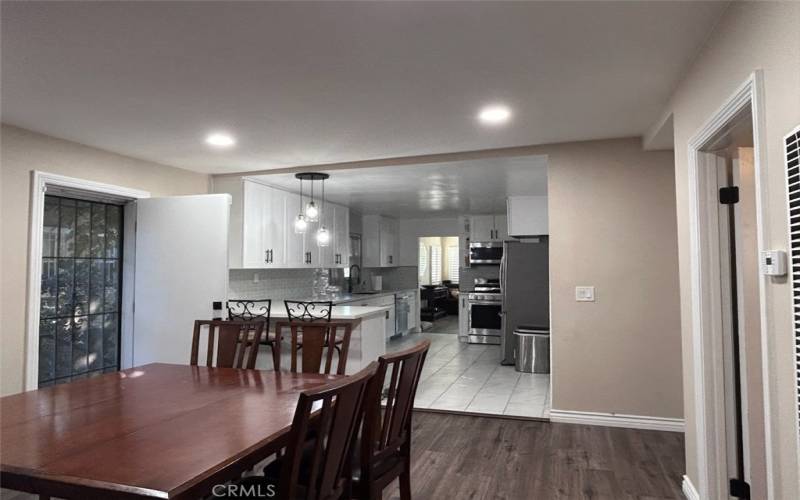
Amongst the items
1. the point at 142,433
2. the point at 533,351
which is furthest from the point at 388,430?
the point at 533,351

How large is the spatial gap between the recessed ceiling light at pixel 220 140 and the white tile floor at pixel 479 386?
111 inches

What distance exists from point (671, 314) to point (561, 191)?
1.29m

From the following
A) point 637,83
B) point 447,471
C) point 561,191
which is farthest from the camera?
point 561,191

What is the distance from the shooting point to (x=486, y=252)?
27.0 ft

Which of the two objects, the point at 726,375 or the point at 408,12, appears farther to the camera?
the point at 726,375

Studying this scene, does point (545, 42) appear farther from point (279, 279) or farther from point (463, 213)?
point (463, 213)

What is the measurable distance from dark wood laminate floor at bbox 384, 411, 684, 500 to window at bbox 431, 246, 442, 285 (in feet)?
29.8

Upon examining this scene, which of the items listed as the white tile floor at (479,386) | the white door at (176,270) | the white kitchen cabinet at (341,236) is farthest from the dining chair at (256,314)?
the white kitchen cabinet at (341,236)

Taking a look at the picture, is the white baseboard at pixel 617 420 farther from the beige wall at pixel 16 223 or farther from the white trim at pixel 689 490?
the beige wall at pixel 16 223

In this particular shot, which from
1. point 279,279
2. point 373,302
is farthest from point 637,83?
point 373,302

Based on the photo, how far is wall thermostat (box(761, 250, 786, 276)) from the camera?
1479 mm

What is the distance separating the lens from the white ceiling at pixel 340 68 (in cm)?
197

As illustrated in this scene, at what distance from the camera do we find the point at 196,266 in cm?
427

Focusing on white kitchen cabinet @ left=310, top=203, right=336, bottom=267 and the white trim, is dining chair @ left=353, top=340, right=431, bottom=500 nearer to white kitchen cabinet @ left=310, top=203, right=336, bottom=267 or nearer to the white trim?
the white trim
